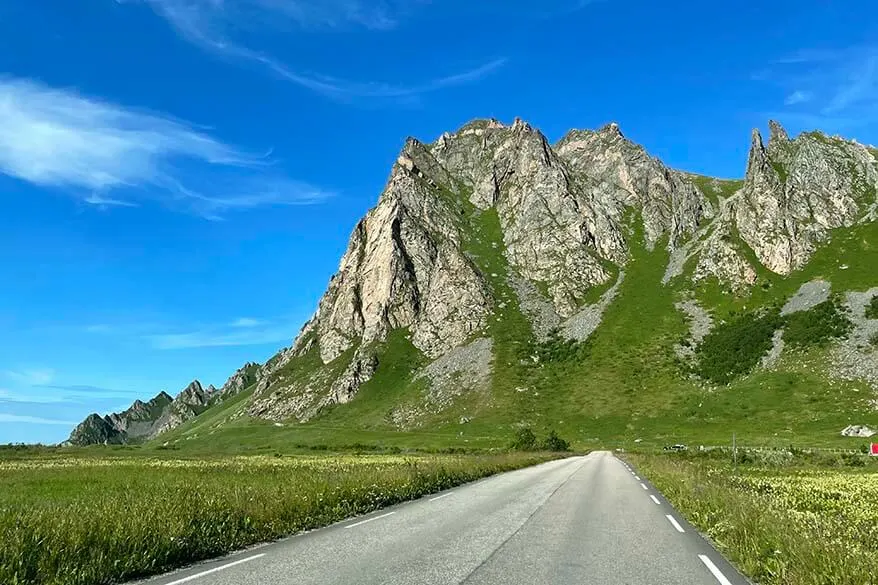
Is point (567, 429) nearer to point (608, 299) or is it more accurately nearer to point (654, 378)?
point (654, 378)

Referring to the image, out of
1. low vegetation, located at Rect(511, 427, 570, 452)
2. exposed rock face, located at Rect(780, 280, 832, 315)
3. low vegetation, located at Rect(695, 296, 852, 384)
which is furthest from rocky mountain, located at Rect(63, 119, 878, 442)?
low vegetation, located at Rect(511, 427, 570, 452)

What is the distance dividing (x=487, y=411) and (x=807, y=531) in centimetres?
12986

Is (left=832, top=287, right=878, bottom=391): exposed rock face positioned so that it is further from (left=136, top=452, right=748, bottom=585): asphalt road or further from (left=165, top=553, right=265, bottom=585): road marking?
(left=165, top=553, right=265, bottom=585): road marking

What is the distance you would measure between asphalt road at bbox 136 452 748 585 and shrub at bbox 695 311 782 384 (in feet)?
412

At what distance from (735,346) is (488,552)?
145910mm

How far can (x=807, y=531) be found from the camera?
521 inches

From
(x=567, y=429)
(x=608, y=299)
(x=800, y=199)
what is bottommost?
(x=567, y=429)

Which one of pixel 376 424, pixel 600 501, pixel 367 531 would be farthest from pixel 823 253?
pixel 367 531

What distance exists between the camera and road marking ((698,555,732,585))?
11320 millimetres

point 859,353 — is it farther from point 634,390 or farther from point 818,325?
point 634,390

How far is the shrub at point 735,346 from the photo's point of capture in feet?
444

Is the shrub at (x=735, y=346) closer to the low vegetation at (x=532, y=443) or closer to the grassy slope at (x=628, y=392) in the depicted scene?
the grassy slope at (x=628, y=392)

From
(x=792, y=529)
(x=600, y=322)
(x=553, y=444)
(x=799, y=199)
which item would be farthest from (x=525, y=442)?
(x=799, y=199)

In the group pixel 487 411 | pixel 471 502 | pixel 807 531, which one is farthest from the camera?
pixel 487 411
